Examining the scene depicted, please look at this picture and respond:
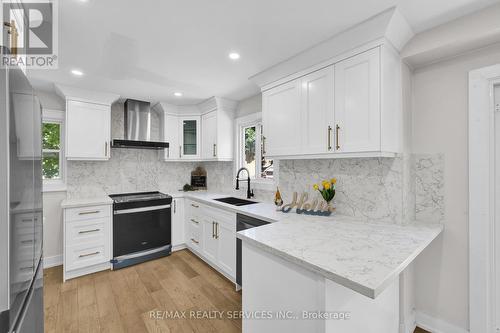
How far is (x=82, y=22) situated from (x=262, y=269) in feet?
6.84

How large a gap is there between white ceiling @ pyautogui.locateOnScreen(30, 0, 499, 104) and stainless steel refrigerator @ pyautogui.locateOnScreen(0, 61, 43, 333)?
924 millimetres

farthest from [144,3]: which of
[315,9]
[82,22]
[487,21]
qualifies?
[487,21]

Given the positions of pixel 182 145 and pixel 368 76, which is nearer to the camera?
pixel 368 76

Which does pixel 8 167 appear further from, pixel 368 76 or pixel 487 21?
pixel 487 21

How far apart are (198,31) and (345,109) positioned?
1290 mm

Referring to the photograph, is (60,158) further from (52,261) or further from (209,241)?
(209,241)

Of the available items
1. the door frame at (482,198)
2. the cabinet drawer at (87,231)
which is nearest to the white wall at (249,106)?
the door frame at (482,198)

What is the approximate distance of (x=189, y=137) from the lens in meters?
3.87

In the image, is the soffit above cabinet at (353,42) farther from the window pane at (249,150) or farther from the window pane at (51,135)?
the window pane at (51,135)

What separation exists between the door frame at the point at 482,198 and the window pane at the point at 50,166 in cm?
473

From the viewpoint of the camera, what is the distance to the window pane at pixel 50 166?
3.19m

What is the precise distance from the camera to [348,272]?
103 cm

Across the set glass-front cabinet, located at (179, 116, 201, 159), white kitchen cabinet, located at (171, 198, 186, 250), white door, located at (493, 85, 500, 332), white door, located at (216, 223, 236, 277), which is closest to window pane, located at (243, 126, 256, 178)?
glass-front cabinet, located at (179, 116, 201, 159)

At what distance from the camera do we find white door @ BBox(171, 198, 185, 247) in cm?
350
